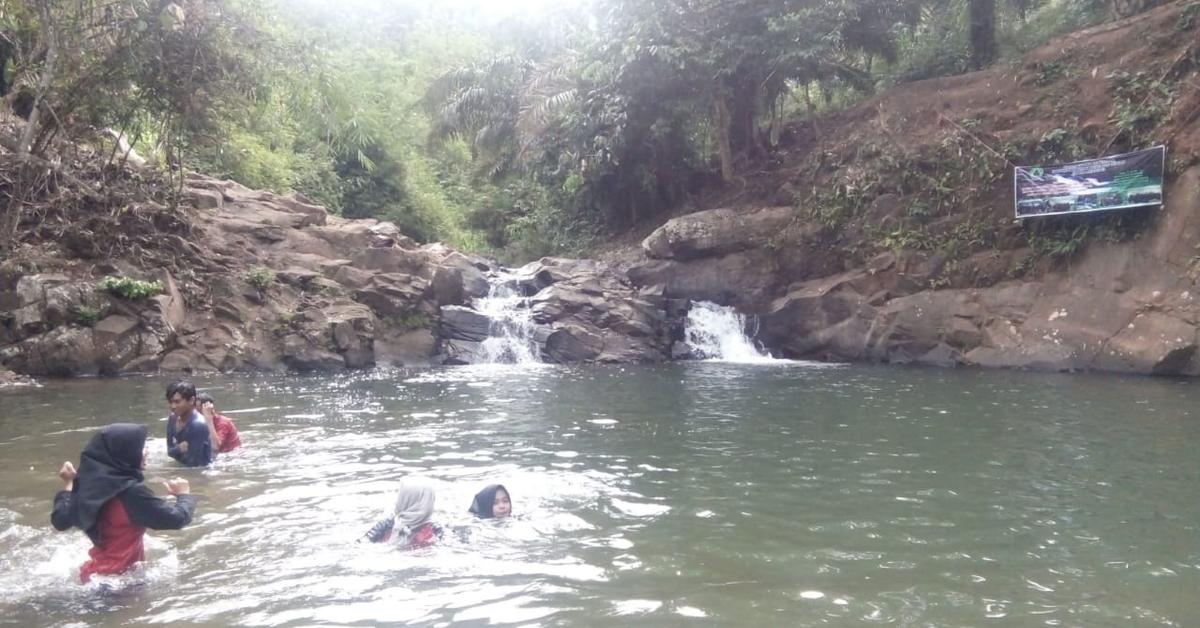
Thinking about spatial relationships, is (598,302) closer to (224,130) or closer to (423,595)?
(224,130)

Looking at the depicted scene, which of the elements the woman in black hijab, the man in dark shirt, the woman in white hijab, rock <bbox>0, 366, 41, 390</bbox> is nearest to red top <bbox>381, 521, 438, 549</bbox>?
the woman in white hijab

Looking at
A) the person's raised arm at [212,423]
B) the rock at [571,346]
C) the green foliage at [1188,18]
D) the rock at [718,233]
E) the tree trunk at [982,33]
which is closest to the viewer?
the person's raised arm at [212,423]

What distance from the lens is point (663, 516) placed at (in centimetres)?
754

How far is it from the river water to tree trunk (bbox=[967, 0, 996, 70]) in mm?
15757

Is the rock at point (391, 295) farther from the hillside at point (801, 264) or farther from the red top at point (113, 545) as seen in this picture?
the red top at point (113, 545)

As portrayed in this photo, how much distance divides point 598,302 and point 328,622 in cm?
1879

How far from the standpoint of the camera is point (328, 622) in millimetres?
5207

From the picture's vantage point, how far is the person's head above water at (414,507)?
676 cm

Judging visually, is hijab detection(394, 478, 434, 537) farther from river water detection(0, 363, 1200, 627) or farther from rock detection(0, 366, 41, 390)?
rock detection(0, 366, 41, 390)

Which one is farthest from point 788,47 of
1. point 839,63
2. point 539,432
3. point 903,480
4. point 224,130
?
point 903,480

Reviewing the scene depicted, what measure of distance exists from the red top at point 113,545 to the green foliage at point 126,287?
1419 centimetres

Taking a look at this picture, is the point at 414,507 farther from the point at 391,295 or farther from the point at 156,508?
the point at 391,295

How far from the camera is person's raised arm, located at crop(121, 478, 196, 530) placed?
5484mm

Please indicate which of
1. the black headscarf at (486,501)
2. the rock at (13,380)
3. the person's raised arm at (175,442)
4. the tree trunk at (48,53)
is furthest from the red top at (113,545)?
the rock at (13,380)
